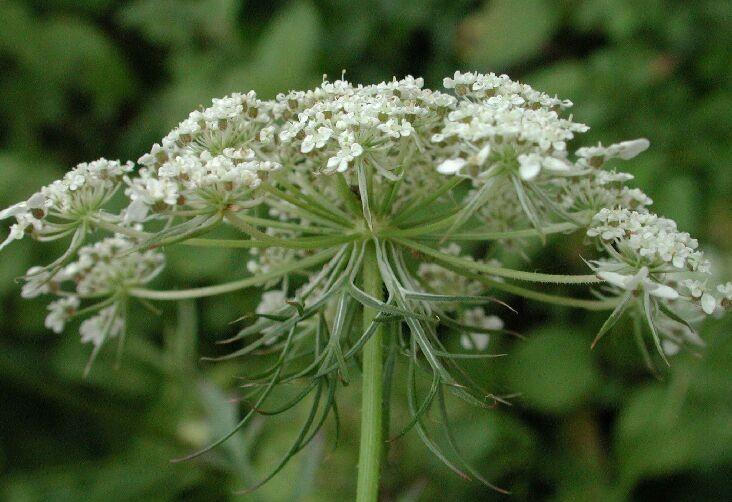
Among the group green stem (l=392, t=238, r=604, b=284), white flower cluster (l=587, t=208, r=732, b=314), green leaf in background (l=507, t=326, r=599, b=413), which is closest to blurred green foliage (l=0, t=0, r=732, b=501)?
green leaf in background (l=507, t=326, r=599, b=413)

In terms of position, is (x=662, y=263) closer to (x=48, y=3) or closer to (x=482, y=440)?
(x=482, y=440)

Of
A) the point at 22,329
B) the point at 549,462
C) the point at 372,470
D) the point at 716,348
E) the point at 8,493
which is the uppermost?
the point at 22,329

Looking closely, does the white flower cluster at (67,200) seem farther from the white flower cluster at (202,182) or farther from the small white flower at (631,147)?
the small white flower at (631,147)

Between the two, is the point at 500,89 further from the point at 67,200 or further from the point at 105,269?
the point at 105,269

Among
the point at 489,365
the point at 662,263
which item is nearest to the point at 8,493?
the point at 489,365

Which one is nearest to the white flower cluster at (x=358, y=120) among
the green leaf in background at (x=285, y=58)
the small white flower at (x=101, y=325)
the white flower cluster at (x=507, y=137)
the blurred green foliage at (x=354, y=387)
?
the white flower cluster at (x=507, y=137)
